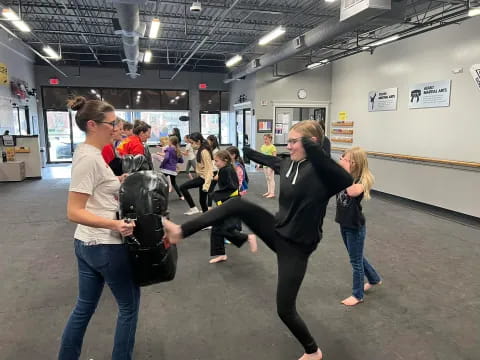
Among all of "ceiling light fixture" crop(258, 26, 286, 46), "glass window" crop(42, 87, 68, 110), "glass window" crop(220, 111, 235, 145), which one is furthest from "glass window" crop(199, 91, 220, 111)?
"ceiling light fixture" crop(258, 26, 286, 46)

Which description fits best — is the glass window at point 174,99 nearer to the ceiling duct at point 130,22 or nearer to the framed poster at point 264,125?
the framed poster at point 264,125

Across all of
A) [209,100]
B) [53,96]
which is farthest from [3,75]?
[209,100]

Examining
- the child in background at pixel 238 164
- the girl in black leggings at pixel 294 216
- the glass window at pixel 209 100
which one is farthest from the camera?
the glass window at pixel 209 100

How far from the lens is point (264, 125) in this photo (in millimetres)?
11328

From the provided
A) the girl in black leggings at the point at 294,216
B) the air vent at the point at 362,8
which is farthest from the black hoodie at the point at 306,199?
the air vent at the point at 362,8

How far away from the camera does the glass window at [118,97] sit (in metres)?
13.8

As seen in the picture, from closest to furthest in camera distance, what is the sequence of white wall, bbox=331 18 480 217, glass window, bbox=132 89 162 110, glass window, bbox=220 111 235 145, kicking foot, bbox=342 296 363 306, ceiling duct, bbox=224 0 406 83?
kicking foot, bbox=342 296 363 306 → ceiling duct, bbox=224 0 406 83 → white wall, bbox=331 18 480 217 → glass window, bbox=132 89 162 110 → glass window, bbox=220 111 235 145

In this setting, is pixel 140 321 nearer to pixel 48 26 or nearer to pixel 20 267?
pixel 20 267

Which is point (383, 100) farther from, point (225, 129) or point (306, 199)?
point (225, 129)

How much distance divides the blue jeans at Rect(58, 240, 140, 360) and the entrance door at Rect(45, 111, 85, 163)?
13387 millimetres

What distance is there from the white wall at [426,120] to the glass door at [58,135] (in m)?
11.1

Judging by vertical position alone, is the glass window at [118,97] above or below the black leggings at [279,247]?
above

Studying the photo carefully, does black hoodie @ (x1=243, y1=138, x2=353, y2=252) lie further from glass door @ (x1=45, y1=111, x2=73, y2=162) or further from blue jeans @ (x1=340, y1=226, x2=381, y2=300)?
glass door @ (x1=45, y1=111, x2=73, y2=162)

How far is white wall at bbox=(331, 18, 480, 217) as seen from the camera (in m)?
5.99
